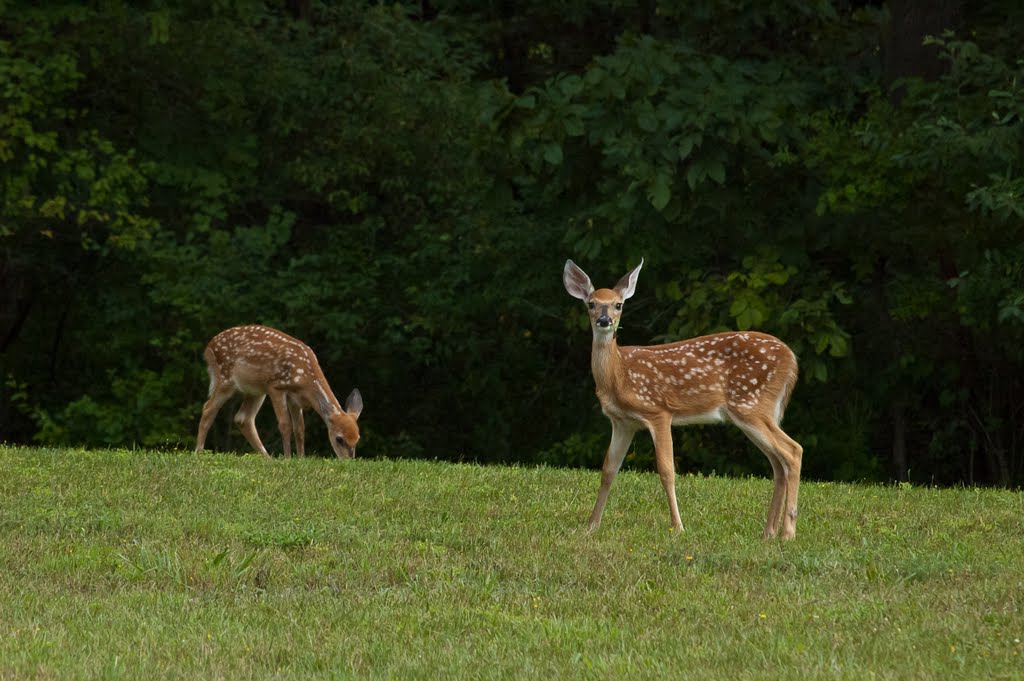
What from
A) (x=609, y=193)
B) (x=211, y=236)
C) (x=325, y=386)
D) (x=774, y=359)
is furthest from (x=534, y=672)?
(x=211, y=236)

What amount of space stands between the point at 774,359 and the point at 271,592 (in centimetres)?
375

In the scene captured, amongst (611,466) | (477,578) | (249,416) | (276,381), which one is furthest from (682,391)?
(249,416)

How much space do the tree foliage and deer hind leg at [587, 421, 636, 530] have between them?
5.28 m

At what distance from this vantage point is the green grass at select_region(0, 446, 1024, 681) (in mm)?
7098

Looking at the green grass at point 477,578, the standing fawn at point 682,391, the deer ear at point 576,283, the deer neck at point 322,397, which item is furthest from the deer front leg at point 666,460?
the deer neck at point 322,397

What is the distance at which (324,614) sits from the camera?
26.1 feet

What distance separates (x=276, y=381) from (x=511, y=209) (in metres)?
5.31

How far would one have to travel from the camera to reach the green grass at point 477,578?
23.3ft

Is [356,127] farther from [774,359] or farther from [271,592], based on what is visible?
[271,592]

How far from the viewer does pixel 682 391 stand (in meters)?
10.5

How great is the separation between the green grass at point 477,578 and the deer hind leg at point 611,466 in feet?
0.54

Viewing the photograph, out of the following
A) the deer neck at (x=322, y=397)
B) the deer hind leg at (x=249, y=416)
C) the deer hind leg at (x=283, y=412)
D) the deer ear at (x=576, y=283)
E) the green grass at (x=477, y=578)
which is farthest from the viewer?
the deer hind leg at (x=249, y=416)

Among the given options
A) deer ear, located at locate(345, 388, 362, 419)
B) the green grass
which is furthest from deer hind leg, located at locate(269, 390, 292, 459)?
the green grass

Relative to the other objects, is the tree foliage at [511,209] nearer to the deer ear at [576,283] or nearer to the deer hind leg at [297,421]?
the deer hind leg at [297,421]
